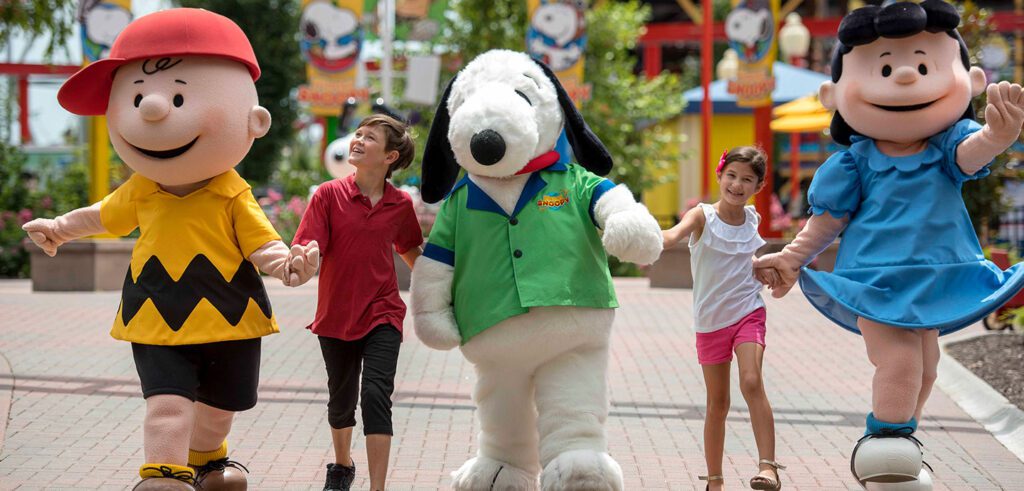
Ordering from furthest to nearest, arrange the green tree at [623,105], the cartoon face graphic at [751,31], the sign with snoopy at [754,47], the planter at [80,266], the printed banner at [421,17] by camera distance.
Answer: the printed banner at [421,17] < the green tree at [623,105] < the cartoon face graphic at [751,31] < the sign with snoopy at [754,47] < the planter at [80,266]

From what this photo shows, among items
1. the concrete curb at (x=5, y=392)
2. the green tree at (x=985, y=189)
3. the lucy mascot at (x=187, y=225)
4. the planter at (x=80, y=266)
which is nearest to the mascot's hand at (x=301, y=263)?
the lucy mascot at (x=187, y=225)

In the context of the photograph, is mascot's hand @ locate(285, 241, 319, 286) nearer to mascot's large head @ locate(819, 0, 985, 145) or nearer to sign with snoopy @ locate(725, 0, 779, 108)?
mascot's large head @ locate(819, 0, 985, 145)

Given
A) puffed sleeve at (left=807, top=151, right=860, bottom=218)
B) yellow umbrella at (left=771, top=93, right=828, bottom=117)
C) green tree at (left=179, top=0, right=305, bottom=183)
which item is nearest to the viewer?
Result: puffed sleeve at (left=807, top=151, right=860, bottom=218)

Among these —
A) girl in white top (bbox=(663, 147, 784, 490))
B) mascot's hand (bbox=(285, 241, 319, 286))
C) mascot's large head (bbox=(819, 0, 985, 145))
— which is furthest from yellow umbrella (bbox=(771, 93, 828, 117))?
mascot's hand (bbox=(285, 241, 319, 286))

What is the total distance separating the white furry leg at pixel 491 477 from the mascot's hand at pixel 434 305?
480 millimetres

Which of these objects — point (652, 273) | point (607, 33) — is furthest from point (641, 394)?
point (607, 33)

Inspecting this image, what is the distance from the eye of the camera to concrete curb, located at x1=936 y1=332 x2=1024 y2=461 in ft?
22.8

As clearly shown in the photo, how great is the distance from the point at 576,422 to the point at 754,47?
14848 mm

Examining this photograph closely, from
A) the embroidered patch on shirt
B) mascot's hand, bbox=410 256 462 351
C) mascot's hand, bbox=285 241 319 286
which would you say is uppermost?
the embroidered patch on shirt

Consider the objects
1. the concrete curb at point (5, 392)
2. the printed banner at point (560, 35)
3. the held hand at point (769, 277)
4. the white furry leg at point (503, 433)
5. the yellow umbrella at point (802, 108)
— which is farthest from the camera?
the yellow umbrella at point (802, 108)

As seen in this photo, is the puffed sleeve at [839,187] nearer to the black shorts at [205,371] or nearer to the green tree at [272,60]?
the black shorts at [205,371]

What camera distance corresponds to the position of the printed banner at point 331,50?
1916cm

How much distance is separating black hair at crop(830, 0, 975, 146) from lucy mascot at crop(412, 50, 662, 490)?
3.64ft

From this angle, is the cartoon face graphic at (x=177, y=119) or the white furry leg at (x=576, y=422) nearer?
the white furry leg at (x=576, y=422)
